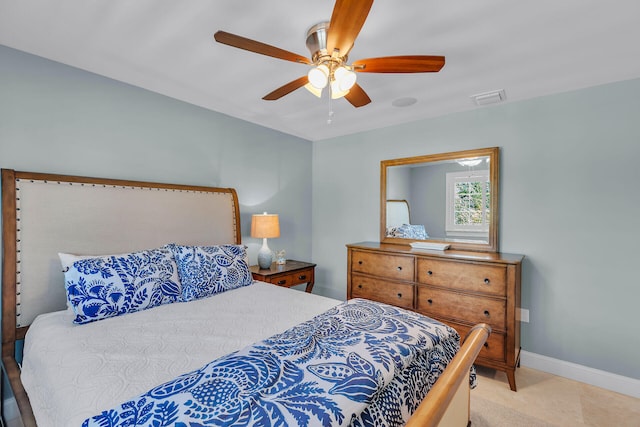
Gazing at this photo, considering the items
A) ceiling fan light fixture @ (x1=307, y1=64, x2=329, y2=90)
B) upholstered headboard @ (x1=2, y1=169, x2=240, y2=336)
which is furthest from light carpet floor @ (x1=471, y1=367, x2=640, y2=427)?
upholstered headboard @ (x1=2, y1=169, x2=240, y2=336)

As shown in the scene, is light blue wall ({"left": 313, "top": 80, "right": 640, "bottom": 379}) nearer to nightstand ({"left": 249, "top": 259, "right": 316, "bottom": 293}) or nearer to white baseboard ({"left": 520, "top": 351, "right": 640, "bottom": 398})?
white baseboard ({"left": 520, "top": 351, "right": 640, "bottom": 398})

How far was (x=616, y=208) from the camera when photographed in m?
2.28

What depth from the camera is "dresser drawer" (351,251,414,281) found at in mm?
2838

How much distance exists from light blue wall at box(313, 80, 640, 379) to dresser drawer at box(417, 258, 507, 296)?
498mm

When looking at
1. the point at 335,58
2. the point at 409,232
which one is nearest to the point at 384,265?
the point at 409,232

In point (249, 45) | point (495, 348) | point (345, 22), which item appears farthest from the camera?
point (495, 348)

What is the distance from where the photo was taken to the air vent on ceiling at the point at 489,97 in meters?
2.54

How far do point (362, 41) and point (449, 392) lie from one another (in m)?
1.85

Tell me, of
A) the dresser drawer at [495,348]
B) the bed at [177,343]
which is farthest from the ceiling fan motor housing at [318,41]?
the dresser drawer at [495,348]

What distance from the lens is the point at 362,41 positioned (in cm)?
182

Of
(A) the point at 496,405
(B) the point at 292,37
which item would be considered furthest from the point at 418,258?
(B) the point at 292,37

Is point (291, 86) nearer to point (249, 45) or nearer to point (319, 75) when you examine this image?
point (319, 75)

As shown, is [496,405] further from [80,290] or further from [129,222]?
[129,222]

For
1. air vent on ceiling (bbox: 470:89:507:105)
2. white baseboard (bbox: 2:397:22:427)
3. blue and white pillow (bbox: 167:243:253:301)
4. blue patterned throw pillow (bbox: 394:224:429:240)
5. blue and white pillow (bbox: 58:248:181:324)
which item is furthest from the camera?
blue patterned throw pillow (bbox: 394:224:429:240)
